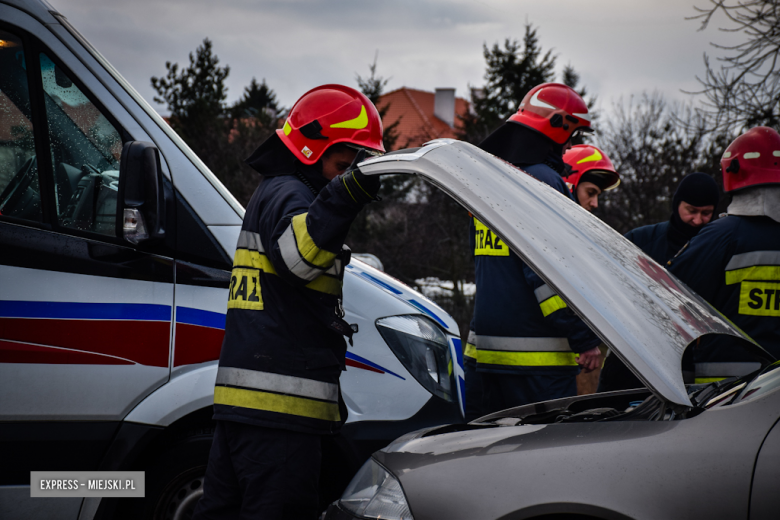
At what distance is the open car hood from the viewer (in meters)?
1.46

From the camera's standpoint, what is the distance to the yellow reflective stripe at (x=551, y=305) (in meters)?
2.99

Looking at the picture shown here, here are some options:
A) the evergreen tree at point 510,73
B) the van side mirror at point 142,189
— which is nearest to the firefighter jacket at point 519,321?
the van side mirror at point 142,189

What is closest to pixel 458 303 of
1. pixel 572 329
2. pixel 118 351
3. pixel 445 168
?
pixel 572 329

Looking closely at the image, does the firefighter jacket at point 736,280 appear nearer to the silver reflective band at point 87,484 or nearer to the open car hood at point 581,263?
the open car hood at point 581,263

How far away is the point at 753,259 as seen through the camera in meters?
2.88

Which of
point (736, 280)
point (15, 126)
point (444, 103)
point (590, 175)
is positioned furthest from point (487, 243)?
point (444, 103)

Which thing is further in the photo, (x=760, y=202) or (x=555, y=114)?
(x=555, y=114)

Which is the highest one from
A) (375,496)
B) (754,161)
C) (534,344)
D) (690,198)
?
(754,161)

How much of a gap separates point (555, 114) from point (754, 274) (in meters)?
1.25

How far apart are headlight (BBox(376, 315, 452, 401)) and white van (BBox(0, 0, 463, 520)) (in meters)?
0.01

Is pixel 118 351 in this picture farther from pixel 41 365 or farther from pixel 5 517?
pixel 5 517

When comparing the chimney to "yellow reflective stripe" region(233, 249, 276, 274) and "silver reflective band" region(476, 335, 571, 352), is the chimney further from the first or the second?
"yellow reflective stripe" region(233, 249, 276, 274)

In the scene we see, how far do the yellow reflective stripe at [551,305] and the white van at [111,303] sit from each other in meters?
0.67

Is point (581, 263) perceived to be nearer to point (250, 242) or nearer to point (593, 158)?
point (250, 242)
